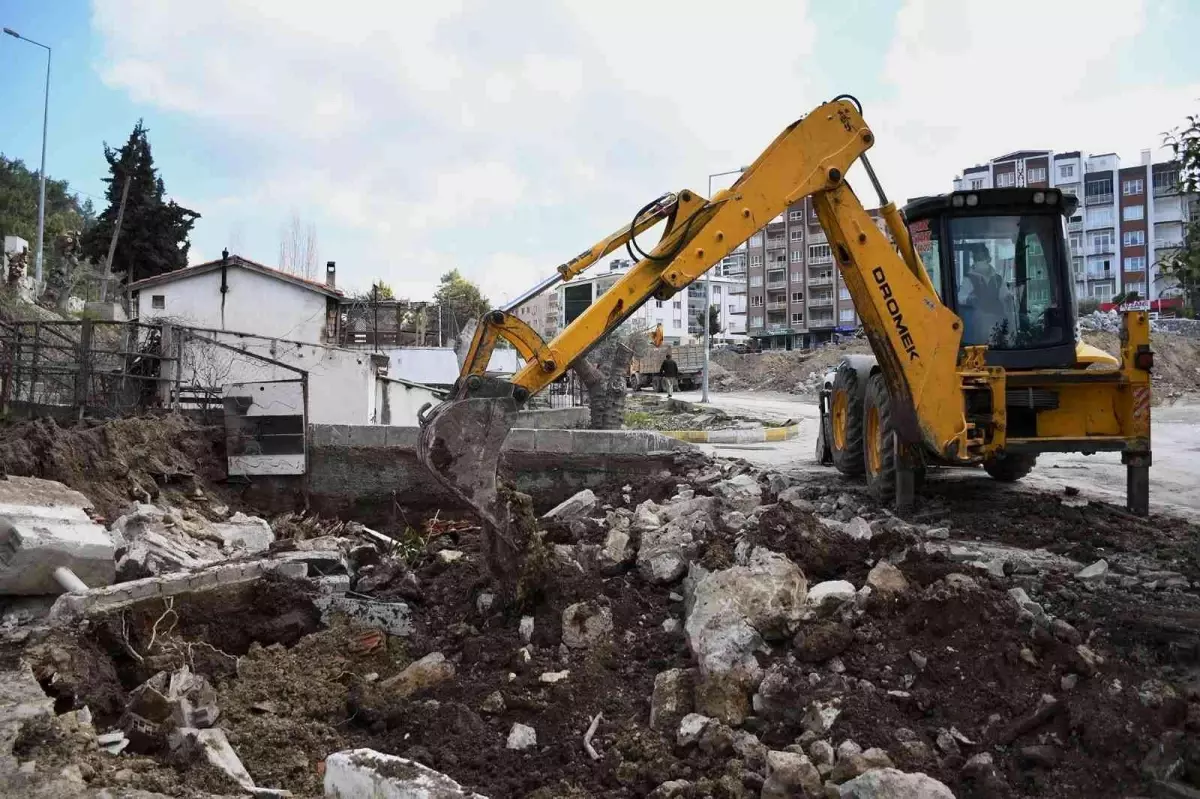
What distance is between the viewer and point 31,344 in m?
11.1

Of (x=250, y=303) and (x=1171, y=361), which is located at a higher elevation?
(x=250, y=303)

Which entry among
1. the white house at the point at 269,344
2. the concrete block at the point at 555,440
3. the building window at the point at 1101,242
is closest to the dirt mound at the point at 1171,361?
the white house at the point at 269,344

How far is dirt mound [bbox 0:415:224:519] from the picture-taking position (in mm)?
8703

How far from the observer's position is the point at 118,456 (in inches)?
370

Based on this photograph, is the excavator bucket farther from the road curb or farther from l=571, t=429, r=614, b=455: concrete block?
the road curb

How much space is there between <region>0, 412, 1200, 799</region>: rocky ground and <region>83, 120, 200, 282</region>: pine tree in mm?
32061

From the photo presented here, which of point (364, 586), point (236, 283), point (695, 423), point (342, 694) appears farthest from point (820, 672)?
point (236, 283)

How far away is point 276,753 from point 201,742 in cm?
44

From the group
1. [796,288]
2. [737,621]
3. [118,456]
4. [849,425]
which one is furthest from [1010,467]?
[796,288]

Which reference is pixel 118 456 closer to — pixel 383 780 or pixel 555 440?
pixel 555 440

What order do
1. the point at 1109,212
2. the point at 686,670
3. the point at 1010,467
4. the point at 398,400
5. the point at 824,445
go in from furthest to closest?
the point at 1109,212 → the point at 398,400 → the point at 824,445 → the point at 1010,467 → the point at 686,670

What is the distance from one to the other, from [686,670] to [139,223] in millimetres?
35400

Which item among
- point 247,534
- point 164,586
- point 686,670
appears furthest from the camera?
point 247,534

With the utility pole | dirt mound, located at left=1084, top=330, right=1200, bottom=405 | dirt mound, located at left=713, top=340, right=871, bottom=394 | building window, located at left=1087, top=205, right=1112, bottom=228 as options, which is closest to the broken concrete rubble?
dirt mound, located at left=1084, top=330, right=1200, bottom=405
